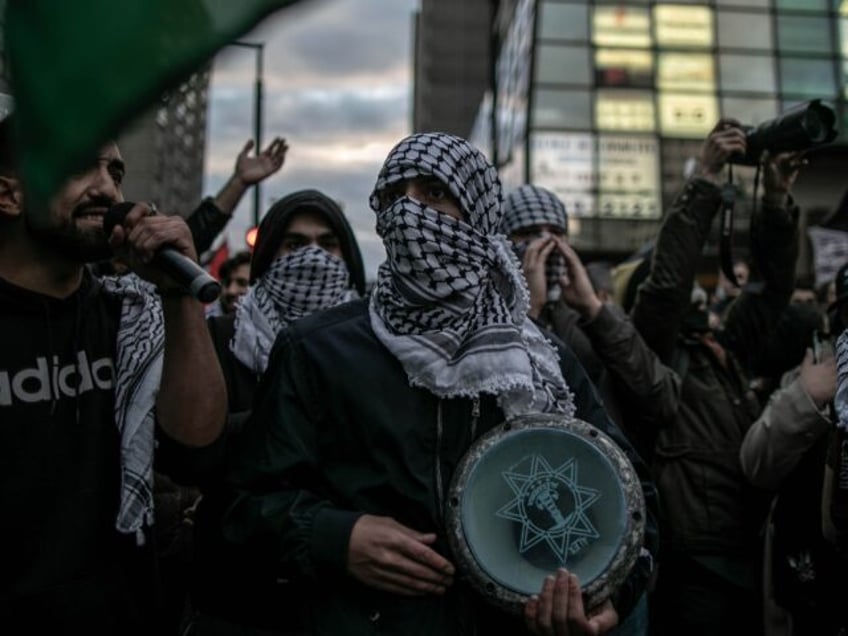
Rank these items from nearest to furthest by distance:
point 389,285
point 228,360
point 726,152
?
1. point 389,285
2. point 228,360
3. point 726,152

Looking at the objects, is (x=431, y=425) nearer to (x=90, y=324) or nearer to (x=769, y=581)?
(x=90, y=324)

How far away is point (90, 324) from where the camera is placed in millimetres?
1943

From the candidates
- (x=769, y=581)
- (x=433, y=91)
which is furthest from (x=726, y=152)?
(x=433, y=91)

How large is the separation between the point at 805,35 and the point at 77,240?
2949 cm

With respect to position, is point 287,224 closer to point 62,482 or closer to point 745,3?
point 62,482

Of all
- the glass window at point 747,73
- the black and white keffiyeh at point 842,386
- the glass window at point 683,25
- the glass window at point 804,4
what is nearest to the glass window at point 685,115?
the glass window at point 747,73

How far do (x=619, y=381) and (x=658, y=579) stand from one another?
91 centimetres

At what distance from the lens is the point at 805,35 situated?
26.5 meters

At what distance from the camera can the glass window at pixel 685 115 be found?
25625 millimetres

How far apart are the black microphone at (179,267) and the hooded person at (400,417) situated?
0.40 meters

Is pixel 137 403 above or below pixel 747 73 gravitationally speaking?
below

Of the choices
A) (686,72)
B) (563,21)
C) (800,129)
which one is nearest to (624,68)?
(686,72)

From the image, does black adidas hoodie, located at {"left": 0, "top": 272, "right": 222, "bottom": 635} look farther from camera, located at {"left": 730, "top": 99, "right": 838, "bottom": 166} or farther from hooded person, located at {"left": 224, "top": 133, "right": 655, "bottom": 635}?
camera, located at {"left": 730, "top": 99, "right": 838, "bottom": 166}

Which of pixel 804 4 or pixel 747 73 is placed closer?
pixel 747 73
